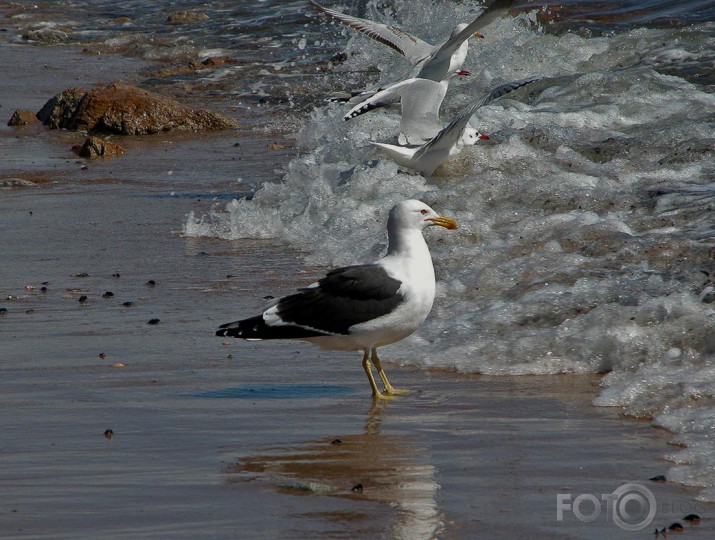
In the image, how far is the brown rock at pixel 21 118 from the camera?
13.8m

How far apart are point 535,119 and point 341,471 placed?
22.8 feet

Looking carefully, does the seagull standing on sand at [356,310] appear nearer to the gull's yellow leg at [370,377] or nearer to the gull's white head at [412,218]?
the gull's yellow leg at [370,377]

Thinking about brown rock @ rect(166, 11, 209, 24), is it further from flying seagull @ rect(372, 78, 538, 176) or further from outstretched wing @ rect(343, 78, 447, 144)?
flying seagull @ rect(372, 78, 538, 176)

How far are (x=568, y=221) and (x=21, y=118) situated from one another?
8541 millimetres

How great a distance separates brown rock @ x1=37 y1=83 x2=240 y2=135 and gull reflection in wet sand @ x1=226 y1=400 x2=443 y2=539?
9209 mm

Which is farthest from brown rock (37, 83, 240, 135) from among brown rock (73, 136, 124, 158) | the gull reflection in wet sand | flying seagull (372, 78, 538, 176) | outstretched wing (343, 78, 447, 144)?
the gull reflection in wet sand

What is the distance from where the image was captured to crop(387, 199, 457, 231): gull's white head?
17.7ft

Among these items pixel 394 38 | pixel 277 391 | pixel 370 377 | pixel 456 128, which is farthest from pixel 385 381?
pixel 394 38

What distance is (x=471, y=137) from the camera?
31.8 feet

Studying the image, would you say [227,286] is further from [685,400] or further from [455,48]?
[455,48]

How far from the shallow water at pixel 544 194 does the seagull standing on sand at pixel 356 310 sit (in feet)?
1.84

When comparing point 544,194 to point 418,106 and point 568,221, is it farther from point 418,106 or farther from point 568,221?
point 418,106

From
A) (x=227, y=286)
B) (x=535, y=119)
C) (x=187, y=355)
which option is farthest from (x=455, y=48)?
(x=187, y=355)

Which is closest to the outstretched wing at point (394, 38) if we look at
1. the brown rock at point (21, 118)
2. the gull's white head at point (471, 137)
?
the gull's white head at point (471, 137)
